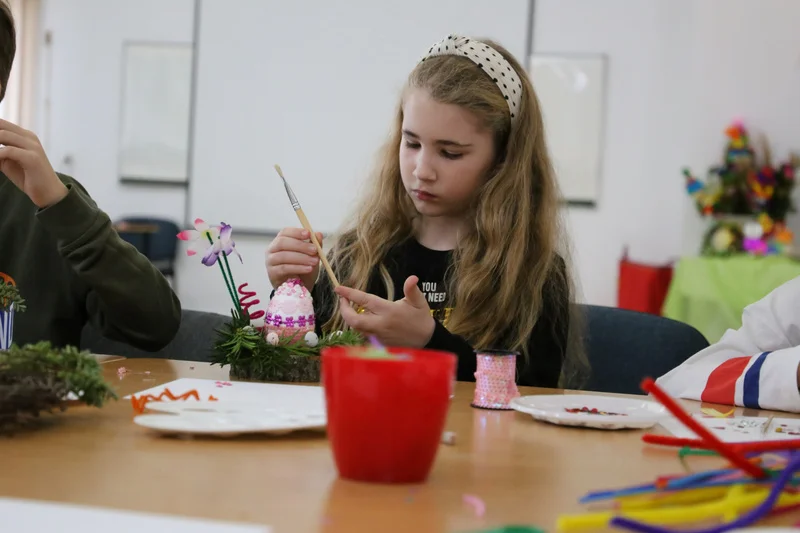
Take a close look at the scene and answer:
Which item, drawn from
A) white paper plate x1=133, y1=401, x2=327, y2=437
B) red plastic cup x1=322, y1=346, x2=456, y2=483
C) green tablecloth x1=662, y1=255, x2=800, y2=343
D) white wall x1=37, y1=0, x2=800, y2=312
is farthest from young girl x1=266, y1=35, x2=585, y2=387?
white wall x1=37, y1=0, x2=800, y2=312

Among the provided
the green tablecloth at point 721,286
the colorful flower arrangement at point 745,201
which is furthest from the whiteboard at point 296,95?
the green tablecloth at point 721,286

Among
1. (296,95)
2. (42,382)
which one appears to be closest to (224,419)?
(42,382)

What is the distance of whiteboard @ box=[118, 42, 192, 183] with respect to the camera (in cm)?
567

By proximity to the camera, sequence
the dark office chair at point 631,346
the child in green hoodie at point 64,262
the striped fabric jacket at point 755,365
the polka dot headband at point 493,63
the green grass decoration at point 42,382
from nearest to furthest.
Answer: the green grass decoration at point 42,382
the striped fabric jacket at point 755,365
the child in green hoodie at point 64,262
the dark office chair at point 631,346
the polka dot headband at point 493,63

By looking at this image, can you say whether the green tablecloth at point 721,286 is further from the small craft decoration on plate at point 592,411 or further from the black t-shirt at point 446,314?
the small craft decoration on plate at point 592,411

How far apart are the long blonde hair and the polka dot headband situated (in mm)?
13

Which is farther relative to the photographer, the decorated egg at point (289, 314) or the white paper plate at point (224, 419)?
the decorated egg at point (289, 314)

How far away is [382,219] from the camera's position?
1761mm

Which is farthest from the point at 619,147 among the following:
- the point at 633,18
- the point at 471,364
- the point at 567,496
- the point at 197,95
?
the point at 567,496

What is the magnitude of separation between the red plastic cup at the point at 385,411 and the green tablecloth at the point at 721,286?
3.45 m

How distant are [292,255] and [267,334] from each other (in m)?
0.17

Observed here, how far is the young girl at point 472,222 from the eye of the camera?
1529 mm

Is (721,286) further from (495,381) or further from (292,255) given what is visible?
(495,381)

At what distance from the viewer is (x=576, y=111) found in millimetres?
5270
